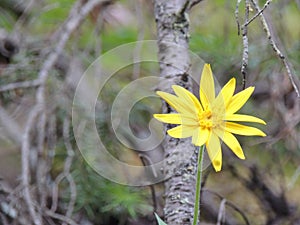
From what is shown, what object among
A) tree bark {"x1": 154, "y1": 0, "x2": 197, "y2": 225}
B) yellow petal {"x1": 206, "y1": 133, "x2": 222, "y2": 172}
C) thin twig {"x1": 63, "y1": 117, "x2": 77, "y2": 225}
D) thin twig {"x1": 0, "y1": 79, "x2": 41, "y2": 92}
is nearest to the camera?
yellow petal {"x1": 206, "y1": 133, "x2": 222, "y2": 172}

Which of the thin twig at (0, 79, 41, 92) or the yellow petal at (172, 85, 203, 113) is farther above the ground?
the thin twig at (0, 79, 41, 92)

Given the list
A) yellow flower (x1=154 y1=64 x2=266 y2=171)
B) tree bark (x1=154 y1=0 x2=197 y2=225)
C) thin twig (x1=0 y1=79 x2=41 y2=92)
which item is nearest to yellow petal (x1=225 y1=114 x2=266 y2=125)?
yellow flower (x1=154 y1=64 x2=266 y2=171)

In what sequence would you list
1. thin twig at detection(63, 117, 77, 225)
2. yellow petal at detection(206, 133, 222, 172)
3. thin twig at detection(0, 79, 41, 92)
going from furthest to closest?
thin twig at detection(0, 79, 41, 92), thin twig at detection(63, 117, 77, 225), yellow petal at detection(206, 133, 222, 172)

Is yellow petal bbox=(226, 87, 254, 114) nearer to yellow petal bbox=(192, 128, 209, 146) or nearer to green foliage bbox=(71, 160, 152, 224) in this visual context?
yellow petal bbox=(192, 128, 209, 146)

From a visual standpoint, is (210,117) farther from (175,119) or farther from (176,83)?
(176,83)

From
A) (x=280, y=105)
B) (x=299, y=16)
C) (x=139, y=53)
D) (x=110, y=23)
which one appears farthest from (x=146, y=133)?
(x=299, y=16)

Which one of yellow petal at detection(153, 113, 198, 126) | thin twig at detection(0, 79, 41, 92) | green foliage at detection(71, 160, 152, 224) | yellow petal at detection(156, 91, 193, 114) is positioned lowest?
green foliage at detection(71, 160, 152, 224)

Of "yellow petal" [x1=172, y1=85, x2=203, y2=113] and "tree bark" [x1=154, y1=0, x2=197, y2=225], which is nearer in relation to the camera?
"yellow petal" [x1=172, y1=85, x2=203, y2=113]
